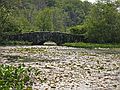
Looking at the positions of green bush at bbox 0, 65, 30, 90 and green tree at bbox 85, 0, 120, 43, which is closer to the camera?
green bush at bbox 0, 65, 30, 90

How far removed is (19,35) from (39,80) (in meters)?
55.5

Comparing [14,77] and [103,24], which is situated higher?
[103,24]

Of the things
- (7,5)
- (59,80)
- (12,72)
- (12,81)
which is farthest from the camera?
(7,5)

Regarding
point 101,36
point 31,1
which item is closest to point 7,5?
point 101,36

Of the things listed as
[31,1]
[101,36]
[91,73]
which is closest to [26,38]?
[101,36]

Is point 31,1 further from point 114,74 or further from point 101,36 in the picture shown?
point 114,74

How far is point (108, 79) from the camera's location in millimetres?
19500

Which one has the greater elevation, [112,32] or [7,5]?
[7,5]

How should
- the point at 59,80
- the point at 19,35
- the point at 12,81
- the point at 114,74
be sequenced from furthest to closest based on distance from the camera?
1. the point at 19,35
2. the point at 114,74
3. the point at 59,80
4. the point at 12,81

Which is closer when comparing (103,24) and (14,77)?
(14,77)

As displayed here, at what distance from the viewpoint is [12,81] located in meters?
16.1

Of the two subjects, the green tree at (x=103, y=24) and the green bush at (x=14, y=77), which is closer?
the green bush at (x=14, y=77)

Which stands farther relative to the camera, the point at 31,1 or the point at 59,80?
the point at 31,1

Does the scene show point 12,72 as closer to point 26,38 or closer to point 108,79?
point 108,79
